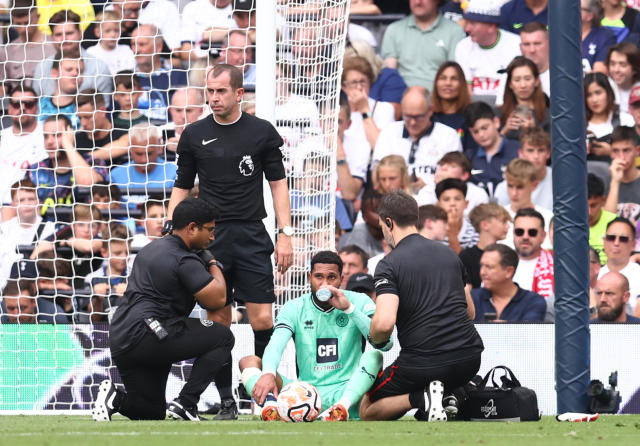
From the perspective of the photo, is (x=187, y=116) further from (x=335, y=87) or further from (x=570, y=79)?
(x=570, y=79)

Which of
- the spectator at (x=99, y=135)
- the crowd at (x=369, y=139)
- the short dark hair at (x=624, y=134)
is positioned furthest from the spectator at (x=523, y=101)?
the spectator at (x=99, y=135)

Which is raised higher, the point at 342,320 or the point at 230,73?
the point at 230,73

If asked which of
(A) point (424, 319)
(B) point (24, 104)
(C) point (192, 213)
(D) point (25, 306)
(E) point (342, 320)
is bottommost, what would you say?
(D) point (25, 306)

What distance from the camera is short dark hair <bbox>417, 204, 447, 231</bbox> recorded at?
10.2 m

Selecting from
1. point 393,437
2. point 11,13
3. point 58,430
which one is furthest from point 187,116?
point 393,437

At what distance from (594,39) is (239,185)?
550 centimetres

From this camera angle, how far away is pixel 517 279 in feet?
33.5

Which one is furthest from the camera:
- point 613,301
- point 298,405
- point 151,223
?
point 151,223

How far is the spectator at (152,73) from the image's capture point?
10891mm

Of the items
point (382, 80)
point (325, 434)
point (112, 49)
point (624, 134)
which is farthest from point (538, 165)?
point (325, 434)

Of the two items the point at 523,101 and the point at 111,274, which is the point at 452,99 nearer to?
the point at 523,101

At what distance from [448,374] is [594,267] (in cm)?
415

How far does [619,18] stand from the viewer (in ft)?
37.1

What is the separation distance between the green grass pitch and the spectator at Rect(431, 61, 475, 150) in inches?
220
